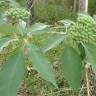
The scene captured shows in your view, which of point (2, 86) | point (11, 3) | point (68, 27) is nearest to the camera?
point (2, 86)

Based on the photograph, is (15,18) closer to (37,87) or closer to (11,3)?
(11,3)

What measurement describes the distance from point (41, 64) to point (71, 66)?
0.33ft

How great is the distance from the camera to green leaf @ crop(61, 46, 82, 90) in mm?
873

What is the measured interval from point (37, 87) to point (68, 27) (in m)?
1.21

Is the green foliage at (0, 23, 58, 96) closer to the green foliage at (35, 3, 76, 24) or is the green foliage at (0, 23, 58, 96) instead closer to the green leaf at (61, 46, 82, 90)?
the green leaf at (61, 46, 82, 90)

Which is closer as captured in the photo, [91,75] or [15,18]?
[15,18]

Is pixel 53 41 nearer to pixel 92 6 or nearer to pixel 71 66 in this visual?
pixel 71 66

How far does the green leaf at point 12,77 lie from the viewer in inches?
32.0

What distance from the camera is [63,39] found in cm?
86

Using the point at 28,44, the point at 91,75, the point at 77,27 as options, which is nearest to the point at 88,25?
the point at 77,27

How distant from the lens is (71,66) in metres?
0.87

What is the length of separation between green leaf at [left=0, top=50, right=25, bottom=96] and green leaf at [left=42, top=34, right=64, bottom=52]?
7cm

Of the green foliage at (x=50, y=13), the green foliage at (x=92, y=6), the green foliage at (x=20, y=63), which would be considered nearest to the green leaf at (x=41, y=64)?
the green foliage at (x=20, y=63)

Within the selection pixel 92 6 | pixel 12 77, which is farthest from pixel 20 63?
pixel 92 6
